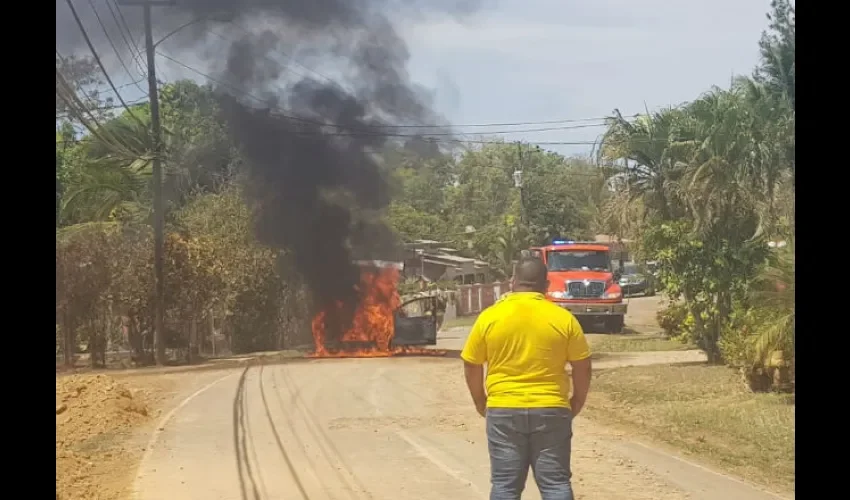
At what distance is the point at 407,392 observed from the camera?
29.2ft

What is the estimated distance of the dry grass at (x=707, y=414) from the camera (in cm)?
714

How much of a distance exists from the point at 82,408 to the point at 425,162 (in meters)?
5.04

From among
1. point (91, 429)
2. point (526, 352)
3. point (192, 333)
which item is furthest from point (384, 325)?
point (526, 352)

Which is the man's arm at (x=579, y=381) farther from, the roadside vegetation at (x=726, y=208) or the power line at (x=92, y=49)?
the power line at (x=92, y=49)

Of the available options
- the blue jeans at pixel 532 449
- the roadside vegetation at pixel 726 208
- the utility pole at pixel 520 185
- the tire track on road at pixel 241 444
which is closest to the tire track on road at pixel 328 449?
the tire track on road at pixel 241 444

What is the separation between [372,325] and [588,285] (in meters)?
2.96

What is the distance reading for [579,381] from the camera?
179 inches

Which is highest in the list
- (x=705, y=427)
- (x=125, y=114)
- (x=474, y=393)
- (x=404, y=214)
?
(x=125, y=114)

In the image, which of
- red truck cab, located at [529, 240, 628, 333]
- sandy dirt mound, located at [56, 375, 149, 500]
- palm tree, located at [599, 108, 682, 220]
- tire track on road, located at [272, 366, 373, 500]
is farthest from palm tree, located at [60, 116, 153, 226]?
palm tree, located at [599, 108, 682, 220]
